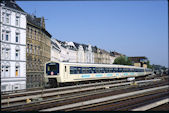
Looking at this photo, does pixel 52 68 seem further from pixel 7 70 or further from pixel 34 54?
pixel 34 54

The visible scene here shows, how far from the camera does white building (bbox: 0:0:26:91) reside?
31.8 m

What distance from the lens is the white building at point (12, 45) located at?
1251 inches

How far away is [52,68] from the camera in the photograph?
27.1 m

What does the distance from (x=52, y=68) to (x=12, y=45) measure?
994cm

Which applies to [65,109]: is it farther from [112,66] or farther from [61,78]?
[112,66]

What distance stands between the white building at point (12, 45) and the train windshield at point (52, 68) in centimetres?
680

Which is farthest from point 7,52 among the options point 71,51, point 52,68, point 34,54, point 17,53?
point 71,51

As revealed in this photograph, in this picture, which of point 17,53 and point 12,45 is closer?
point 12,45

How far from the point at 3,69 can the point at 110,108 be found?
21.4 m

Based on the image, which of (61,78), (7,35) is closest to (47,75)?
(61,78)

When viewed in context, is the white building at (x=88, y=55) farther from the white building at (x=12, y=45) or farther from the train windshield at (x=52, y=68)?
the train windshield at (x=52, y=68)

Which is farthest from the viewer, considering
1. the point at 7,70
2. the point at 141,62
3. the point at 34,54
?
the point at 141,62

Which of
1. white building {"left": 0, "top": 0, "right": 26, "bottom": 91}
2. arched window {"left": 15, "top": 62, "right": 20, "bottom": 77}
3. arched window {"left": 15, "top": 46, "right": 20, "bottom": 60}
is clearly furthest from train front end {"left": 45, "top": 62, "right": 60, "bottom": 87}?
arched window {"left": 15, "top": 46, "right": 20, "bottom": 60}

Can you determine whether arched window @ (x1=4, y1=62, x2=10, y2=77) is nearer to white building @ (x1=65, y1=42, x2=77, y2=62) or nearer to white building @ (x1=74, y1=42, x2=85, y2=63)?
white building @ (x1=65, y1=42, x2=77, y2=62)
